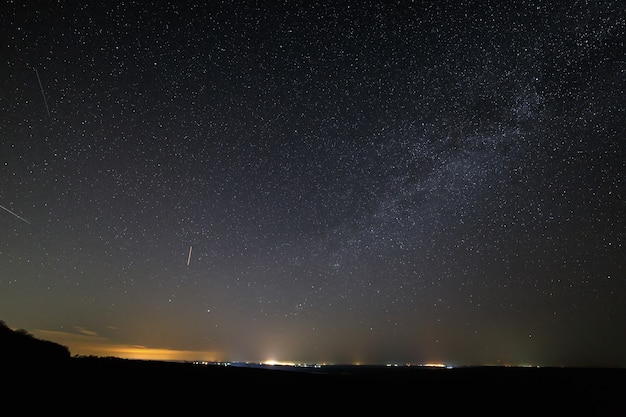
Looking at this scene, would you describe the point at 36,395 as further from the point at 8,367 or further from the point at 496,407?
the point at 496,407

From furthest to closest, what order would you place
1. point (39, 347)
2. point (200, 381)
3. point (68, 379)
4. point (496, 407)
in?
1. point (39, 347)
2. point (496, 407)
3. point (200, 381)
4. point (68, 379)

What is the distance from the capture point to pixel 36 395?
919 cm

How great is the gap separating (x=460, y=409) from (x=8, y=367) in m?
16.5

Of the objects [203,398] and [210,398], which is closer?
[203,398]

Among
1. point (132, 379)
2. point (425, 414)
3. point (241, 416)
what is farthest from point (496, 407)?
point (132, 379)

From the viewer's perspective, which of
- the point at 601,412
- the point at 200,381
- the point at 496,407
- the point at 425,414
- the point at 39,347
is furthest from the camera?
the point at 39,347

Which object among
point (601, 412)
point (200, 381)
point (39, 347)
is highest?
point (39, 347)

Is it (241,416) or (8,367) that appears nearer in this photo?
(241,416)

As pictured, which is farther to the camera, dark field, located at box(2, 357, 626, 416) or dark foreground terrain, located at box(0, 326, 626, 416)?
dark field, located at box(2, 357, 626, 416)

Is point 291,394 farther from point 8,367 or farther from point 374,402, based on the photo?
point 8,367

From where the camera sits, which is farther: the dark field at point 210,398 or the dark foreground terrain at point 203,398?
the dark field at point 210,398

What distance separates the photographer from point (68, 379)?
1193 centimetres

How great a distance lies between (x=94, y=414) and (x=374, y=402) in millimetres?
9984

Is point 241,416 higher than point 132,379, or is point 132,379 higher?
point 132,379
